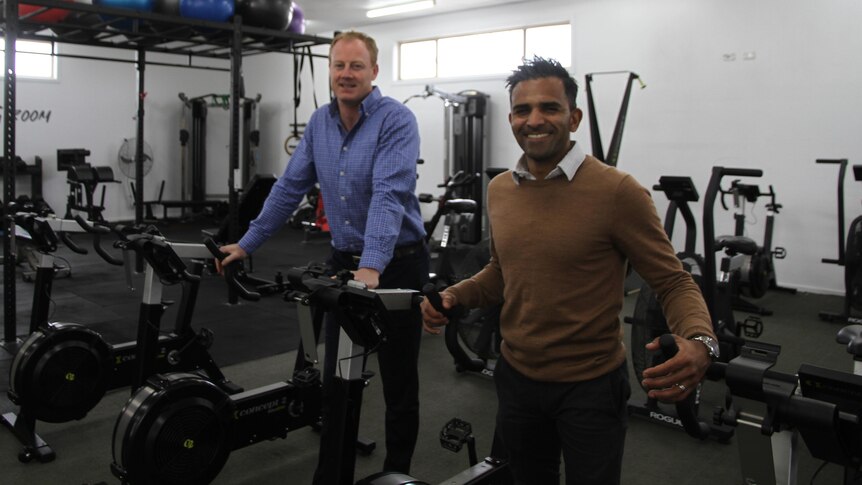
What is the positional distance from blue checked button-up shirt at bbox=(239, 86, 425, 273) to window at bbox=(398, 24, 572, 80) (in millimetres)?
6306

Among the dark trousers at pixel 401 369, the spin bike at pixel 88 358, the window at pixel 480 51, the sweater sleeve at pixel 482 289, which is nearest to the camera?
the sweater sleeve at pixel 482 289

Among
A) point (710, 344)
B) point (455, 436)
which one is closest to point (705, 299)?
point (455, 436)

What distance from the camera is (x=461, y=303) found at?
176 cm

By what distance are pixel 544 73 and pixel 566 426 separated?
2.72ft

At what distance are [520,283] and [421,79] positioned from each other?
8.86 meters

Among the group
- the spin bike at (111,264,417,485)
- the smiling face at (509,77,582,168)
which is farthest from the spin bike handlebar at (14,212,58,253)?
the smiling face at (509,77,582,168)

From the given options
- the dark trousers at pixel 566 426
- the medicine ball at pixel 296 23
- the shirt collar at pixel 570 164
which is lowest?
the dark trousers at pixel 566 426

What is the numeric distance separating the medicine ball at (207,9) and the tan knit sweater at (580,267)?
416 centimetres

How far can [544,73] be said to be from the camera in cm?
162

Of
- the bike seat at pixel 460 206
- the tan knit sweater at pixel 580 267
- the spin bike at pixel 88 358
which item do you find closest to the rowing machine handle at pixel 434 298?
the tan knit sweater at pixel 580 267

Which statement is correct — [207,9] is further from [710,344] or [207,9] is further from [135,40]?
[710,344]

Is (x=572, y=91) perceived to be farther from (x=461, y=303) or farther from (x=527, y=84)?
(x=461, y=303)

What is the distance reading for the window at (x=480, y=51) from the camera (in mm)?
8797

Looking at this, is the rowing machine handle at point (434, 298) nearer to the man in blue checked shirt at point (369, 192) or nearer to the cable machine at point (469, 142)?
the man in blue checked shirt at point (369, 192)
